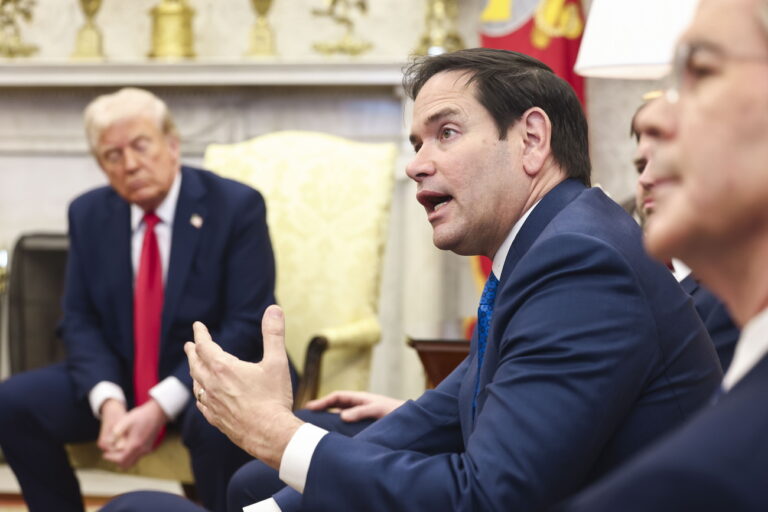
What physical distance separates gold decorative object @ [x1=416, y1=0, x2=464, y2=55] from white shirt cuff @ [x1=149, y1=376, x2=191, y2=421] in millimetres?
1889

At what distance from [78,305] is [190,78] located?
149 cm

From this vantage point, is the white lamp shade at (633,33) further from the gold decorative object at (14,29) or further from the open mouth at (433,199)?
the gold decorative object at (14,29)

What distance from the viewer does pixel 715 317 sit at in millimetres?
1956

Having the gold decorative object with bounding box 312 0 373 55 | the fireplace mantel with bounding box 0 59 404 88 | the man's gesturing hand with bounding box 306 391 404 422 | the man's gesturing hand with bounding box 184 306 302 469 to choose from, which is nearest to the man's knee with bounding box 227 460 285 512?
the man's gesturing hand with bounding box 306 391 404 422

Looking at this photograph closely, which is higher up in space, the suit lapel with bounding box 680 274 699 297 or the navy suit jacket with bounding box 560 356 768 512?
the navy suit jacket with bounding box 560 356 768 512

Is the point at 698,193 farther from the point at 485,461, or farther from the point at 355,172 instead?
the point at 355,172

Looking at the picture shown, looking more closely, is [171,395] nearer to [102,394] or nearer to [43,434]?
[102,394]

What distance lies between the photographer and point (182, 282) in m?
3.12

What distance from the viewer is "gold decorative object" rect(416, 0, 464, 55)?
4273 millimetres

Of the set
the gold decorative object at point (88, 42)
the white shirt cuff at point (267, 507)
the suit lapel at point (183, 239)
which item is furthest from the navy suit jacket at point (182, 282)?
the gold decorative object at point (88, 42)

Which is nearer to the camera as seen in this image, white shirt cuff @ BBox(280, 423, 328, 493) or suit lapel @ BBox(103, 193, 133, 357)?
white shirt cuff @ BBox(280, 423, 328, 493)

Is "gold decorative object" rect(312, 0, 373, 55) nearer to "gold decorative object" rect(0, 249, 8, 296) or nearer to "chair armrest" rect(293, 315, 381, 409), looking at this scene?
"gold decorative object" rect(0, 249, 8, 296)

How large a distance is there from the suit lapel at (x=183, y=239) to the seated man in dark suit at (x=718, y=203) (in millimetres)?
2425

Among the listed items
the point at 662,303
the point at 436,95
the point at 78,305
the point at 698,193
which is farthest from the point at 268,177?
the point at 698,193
